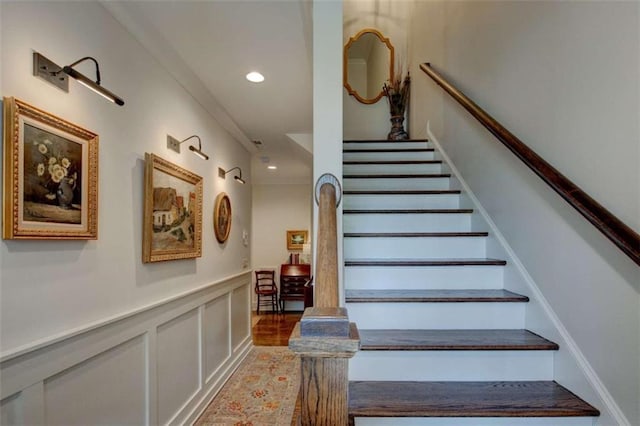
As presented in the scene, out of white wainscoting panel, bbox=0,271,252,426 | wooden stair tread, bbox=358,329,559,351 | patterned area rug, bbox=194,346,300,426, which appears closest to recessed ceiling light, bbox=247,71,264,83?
white wainscoting panel, bbox=0,271,252,426

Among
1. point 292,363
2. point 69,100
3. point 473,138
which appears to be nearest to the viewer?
point 69,100

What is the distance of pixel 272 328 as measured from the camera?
18.9ft

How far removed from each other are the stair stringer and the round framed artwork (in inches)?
87.8

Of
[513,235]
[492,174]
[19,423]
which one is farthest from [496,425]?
[19,423]

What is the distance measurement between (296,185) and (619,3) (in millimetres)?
6425

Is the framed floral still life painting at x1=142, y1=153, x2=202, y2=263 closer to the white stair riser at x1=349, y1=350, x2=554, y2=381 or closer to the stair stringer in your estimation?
the white stair riser at x1=349, y1=350, x2=554, y2=381

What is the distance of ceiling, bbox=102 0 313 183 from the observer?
1812 mm

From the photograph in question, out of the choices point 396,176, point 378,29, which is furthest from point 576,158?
point 378,29

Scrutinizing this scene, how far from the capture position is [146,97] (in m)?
2.14

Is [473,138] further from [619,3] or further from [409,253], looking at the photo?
[619,3]

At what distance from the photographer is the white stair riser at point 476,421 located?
1207 millimetres

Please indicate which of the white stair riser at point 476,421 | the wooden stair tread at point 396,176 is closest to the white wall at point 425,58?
the wooden stair tread at point 396,176

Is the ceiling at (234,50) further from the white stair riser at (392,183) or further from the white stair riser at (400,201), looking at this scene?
the white stair riser at (400,201)

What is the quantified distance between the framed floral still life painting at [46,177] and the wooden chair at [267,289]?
18.0 ft
